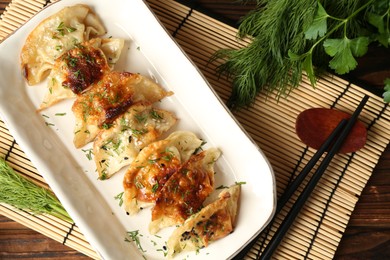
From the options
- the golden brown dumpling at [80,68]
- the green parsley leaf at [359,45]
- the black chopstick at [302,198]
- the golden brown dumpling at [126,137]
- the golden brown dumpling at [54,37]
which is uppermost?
the golden brown dumpling at [54,37]

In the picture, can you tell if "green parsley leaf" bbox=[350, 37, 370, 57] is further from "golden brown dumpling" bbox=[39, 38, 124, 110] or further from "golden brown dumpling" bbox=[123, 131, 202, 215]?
"golden brown dumpling" bbox=[39, 38, 124, 110]

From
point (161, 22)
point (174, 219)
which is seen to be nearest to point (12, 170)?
point (174, 219)

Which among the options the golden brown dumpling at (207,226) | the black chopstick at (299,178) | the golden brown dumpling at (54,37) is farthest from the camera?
the golden brown dumpling at (54,37)

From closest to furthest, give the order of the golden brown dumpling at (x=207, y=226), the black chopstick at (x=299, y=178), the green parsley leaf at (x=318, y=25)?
the green parsley leaf at (x=318, y=25)
the golden brown dumpling at (x=207, y=226)
the black chopstick at (x=299, y=178)

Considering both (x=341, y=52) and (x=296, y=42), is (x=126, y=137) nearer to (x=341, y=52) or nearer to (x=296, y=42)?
(x=296, y=42)

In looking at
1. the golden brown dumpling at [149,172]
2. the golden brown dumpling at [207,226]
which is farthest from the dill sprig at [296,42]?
the golden brown dumpling at [207,226]

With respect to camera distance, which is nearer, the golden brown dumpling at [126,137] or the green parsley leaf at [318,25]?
the green parsley leaf at [318,25]

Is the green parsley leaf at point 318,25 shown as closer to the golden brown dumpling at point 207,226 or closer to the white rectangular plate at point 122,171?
the white rectangular plate at point 122,171
